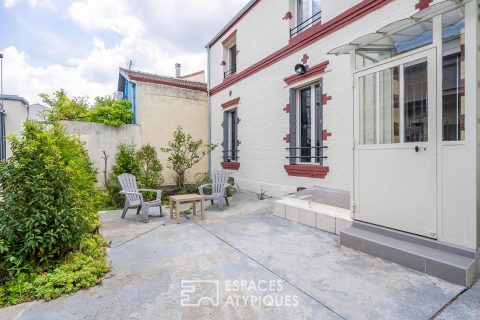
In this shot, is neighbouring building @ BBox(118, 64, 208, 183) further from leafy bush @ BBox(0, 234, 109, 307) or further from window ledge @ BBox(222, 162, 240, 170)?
leafy bush @ BBox(0, 234, 109, 307)

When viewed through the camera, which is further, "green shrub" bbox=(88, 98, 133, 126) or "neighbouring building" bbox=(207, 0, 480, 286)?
"green shrub" bbox=(88, 98, 133, 126)

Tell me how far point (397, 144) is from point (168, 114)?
8024mm

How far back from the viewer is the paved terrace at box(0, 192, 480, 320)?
197 centimetres

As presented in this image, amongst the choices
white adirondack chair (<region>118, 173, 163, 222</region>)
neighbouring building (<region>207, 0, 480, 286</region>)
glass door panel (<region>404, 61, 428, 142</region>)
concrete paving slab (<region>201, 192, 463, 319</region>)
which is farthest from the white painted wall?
white adirondack chair (<region>118, 173, 163, 222</region>)

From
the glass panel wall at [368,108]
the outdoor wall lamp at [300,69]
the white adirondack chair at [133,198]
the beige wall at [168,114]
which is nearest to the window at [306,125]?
the outdoor wall lamp at [300,69]

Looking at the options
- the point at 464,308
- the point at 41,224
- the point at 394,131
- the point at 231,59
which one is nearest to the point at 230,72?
the point at 231,59

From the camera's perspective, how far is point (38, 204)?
259 cm

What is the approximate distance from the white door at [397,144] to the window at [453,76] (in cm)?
10

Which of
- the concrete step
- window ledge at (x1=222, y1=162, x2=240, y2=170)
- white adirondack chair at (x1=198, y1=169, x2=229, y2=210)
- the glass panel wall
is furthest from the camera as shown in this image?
window ledge at (x1=222, y1=162, x2=240, y2=170)

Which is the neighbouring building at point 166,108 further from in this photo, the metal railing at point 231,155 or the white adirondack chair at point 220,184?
the white adirondack chair at point 220,184

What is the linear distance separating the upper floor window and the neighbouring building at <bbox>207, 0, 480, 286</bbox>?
3cm

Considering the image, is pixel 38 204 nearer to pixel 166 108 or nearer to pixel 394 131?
pixel 394 131

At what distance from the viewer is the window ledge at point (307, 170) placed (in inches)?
214

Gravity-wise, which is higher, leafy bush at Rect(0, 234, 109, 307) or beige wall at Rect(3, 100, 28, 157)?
beige wall at Rect(3, 100, 28, 157)
